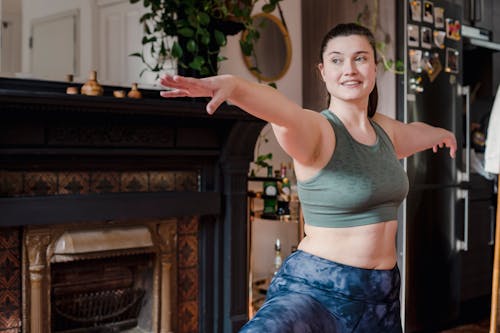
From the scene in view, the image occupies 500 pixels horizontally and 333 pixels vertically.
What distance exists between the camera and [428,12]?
338 cm

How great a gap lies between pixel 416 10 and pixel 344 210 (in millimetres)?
2432

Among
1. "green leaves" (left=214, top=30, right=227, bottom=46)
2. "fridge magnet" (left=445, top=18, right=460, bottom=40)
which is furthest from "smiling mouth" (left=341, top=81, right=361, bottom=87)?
"fridge magnet" (left=445, top=18, right=460, bottom=40)

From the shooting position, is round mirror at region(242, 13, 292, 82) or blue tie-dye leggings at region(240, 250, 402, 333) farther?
round mirror at region(242, 13, 292, 82)

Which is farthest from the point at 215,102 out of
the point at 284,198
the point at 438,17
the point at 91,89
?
the point at 438,17

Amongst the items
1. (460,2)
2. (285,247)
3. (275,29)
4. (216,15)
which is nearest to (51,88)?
(216,15)

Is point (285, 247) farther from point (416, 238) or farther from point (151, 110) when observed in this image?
point (151, 110)

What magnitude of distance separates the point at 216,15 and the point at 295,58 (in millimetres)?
1076

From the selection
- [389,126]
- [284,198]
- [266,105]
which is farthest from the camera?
[284,198]

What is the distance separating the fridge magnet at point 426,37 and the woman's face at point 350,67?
2225 millimetres

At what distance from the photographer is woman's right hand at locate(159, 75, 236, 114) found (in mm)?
931

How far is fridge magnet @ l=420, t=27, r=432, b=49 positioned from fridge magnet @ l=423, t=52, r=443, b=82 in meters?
0.05

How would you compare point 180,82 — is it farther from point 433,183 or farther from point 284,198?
point 433,183

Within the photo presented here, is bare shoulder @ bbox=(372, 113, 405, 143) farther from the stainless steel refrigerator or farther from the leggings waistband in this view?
the stainless steel refrigerator

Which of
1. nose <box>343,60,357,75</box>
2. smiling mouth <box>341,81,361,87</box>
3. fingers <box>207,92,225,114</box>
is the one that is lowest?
fingers <box>207,92,225,114</box>
